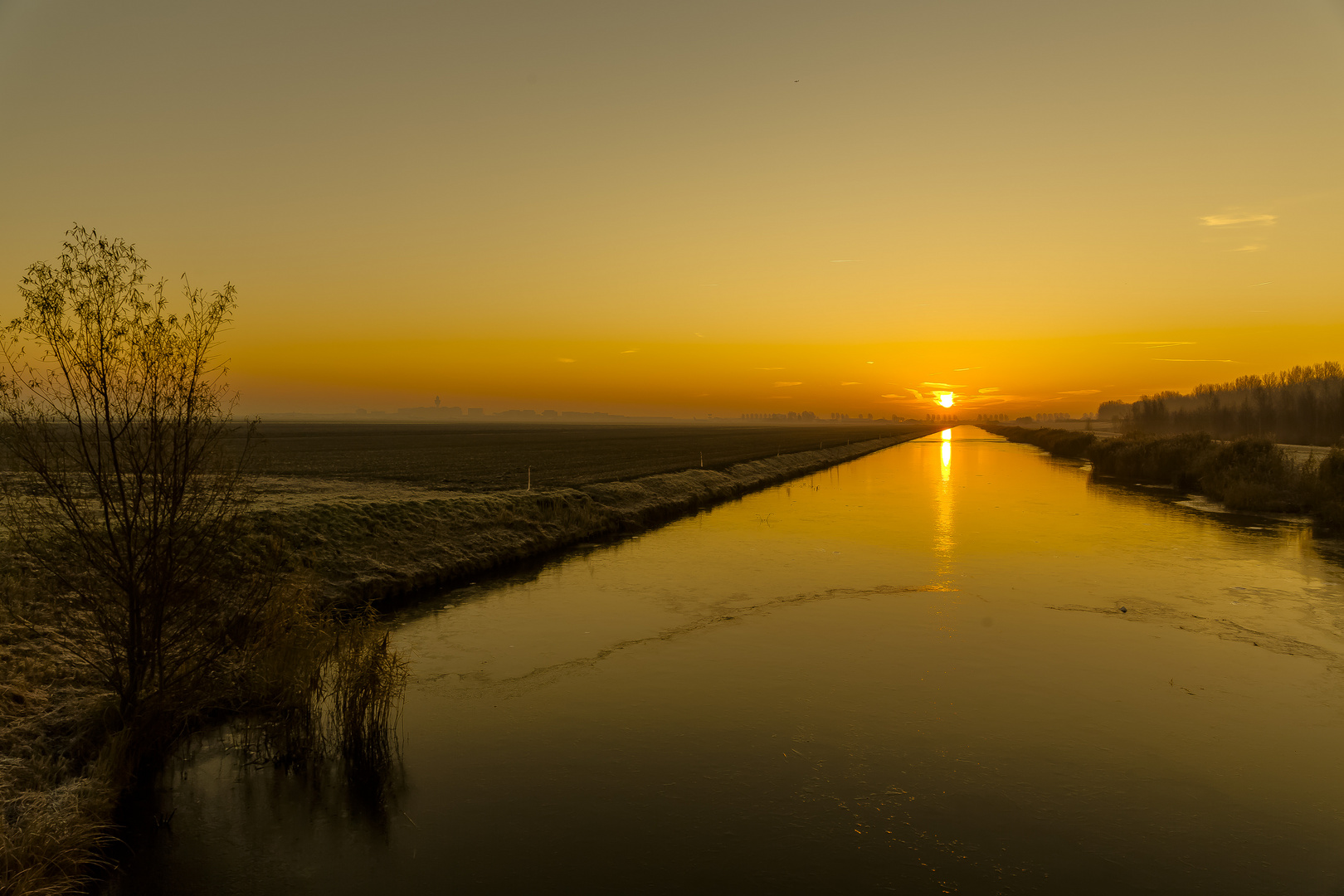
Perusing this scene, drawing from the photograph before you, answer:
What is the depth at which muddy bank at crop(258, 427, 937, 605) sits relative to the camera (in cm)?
2191

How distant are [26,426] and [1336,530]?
4620cm

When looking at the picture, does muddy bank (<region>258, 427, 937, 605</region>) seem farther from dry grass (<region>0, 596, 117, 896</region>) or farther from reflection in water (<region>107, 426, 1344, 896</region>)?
dry grass (<region>0, 596, 117, 896</region>)

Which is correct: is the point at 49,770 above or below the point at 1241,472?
below

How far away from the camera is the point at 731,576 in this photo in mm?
24828

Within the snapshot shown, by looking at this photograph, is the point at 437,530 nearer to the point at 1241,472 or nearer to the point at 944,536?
the point at 944,536

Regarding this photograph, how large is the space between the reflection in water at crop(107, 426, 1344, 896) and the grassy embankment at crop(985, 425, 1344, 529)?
20.6 m

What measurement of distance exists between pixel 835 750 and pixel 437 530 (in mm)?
19108

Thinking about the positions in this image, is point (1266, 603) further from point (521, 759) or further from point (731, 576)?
point (521, 759)

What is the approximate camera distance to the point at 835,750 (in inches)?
461

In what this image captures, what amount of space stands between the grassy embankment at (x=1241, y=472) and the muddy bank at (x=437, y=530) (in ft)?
104

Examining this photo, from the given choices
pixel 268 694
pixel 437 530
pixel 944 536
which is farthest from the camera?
pixel 944 536

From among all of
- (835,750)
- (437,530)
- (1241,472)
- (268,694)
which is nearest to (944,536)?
(437,530)

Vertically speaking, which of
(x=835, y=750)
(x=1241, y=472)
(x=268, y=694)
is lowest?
(x=835, y=750)

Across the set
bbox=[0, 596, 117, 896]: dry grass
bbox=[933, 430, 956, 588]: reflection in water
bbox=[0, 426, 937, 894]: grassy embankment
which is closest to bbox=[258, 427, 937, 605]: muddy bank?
bbox=[0, 426, 937, 894]: grassy embankment
